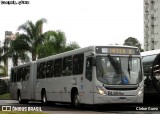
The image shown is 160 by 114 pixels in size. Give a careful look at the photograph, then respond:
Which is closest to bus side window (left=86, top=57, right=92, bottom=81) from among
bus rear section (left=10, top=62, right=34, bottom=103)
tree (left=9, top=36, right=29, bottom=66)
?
bus rear section (left=10, top=62, right=34, bottom=103)

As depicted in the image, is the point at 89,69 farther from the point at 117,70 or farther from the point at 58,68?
the point at 58,68

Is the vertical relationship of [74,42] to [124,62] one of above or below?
above

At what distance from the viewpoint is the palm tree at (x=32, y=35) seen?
49.8 m

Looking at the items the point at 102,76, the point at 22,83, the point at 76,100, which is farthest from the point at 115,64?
the point at 22,83

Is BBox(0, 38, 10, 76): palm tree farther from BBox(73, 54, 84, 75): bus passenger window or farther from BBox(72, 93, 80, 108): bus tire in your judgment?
BBox(72, 93, 80, 108): bus tire

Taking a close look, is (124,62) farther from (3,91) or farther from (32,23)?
(3,91)

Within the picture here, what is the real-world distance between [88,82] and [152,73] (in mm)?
4330

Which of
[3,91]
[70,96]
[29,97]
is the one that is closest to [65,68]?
[70,96]

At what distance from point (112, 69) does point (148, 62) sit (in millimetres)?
4784

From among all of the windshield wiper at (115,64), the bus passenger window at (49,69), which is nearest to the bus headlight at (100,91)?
the windshield wiper at (115,64)

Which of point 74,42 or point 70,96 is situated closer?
point 70,96

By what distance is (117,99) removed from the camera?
18719 millimetres

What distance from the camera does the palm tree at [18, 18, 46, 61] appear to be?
49.8 meters

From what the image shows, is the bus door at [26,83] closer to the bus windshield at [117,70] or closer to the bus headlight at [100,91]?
the bus windshield at [117,70]
